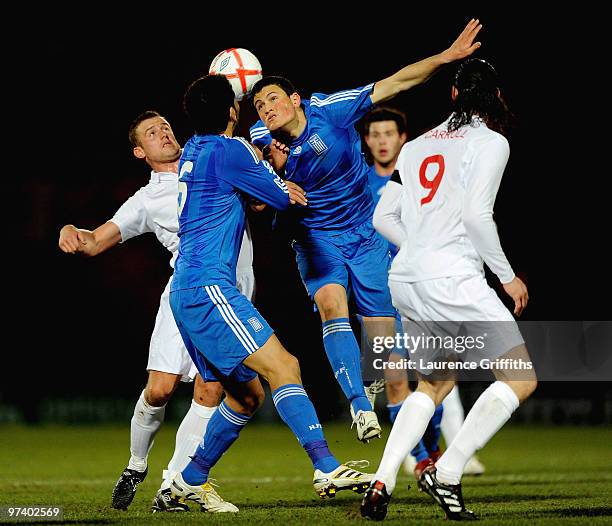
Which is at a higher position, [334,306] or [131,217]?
[131,217]

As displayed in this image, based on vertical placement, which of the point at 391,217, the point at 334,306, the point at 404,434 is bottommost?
the point at 404,434

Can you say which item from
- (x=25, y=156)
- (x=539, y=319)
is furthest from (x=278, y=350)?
(x=25, y=156)

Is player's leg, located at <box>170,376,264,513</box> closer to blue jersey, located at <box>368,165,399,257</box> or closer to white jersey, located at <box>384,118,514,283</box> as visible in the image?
white jersey, located at <box>384,118,514,283</box>

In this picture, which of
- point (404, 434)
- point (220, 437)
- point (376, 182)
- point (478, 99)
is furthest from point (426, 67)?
point (220, 437)

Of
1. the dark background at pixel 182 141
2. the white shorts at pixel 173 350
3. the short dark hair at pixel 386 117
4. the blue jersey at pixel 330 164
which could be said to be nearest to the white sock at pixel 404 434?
the white shorts at pixel 173 350

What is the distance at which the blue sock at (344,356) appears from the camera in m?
6.57

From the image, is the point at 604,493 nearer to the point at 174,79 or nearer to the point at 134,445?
the point at 134,445

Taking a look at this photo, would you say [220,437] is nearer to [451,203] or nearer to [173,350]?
[173,350]

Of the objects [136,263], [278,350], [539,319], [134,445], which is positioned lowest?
[539,319]

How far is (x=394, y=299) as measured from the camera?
18.6 feet

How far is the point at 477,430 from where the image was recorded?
5293 mm

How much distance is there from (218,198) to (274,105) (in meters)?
1.11

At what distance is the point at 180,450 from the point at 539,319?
1047cm

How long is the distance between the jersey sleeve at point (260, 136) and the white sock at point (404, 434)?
2259 mm
